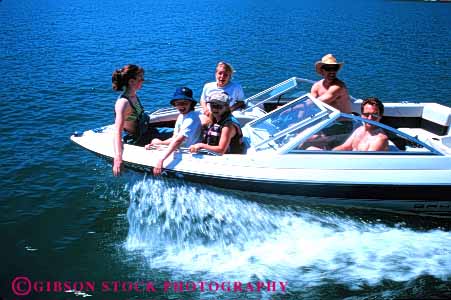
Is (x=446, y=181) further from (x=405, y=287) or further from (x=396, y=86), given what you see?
(x=396, y=86)

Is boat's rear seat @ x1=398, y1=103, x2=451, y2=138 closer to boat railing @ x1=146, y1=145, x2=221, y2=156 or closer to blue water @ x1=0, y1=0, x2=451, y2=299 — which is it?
blue water @ x1=0, y1=0, x2=451, y2=299

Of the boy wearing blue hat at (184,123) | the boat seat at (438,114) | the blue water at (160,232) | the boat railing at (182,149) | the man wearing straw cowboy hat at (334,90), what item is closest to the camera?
the blue water at (160,232)

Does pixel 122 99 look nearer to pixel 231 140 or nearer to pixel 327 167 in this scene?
pixel 231 140

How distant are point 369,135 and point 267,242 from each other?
5.90ft

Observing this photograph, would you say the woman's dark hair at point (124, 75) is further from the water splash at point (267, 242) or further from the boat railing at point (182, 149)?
the water splash at point (267, 242)

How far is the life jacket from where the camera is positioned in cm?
542

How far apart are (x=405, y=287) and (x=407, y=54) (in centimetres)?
1748

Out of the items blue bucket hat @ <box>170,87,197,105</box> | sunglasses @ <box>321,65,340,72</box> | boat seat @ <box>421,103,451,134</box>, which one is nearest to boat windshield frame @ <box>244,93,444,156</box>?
sunglasses @ <box>321,65,340,72</box>

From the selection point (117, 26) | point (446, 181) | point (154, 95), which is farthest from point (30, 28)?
point (446, 181)

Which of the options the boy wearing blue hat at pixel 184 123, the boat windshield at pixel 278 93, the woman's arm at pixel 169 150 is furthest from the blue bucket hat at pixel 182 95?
the boat windshield at pixel 278 93

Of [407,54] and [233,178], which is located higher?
[407,54]

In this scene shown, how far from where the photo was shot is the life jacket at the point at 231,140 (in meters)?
5.42

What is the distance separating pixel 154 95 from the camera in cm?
1319

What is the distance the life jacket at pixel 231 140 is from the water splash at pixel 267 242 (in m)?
0.58
